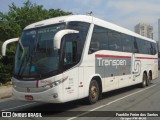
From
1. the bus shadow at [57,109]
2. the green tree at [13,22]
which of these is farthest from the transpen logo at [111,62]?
the green tree at [13,22]

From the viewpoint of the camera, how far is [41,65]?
36.5 feet

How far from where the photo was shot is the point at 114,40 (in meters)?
15.7

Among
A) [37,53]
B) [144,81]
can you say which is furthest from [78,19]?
[144,81]

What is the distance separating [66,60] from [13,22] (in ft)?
54.6

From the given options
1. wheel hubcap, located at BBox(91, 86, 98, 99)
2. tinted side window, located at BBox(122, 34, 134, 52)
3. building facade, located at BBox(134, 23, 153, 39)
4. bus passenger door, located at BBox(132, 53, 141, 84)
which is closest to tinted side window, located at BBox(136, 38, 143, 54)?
bus passenger door, located at BBox(132, 53, 141, 84)

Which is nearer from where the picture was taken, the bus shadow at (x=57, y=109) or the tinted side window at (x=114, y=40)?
the bus shadow at (x=57, y=109)

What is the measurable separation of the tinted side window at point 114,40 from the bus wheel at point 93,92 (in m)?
2.45

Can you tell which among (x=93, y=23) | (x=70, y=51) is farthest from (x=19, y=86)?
(x=93, y=23)

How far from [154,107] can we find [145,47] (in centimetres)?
997

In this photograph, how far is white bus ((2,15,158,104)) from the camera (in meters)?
11.0

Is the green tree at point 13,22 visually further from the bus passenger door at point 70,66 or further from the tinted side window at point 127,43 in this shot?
the bus passenger door at point 70,66

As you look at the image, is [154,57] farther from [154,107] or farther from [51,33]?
[51,33]

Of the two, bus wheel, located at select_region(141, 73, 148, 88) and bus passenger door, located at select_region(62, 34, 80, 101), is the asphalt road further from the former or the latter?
bus wheel, located at select_region(141, 73, 148, 88)

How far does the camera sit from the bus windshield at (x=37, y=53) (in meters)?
11.1
